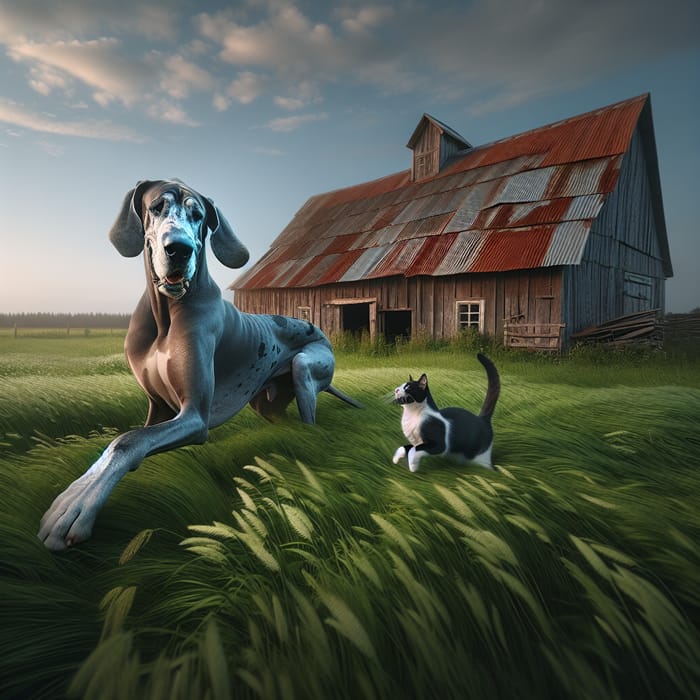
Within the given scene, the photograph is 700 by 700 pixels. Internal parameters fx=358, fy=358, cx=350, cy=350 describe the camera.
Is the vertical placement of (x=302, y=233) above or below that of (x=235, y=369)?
above

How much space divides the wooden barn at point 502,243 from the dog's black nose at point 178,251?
10.8 metres

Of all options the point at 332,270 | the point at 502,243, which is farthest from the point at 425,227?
the point at 332,270

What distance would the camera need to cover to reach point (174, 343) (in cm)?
188

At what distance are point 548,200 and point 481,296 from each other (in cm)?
369

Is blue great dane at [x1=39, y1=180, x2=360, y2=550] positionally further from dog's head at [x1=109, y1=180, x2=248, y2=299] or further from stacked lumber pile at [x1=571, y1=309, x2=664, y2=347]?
stacked lumber pile at [x1=571, y1=309, x2=664, y2=347]

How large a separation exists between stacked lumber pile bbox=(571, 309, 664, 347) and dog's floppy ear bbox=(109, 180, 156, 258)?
12.3 meters

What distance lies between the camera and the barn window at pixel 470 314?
12109 millimetres

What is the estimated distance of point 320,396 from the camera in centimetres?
402

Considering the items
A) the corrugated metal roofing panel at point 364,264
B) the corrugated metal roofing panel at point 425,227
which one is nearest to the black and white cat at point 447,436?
the corrugated metal roofing panel at point 364,264

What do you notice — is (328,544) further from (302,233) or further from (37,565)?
(302,233)

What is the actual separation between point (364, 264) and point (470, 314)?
15.0 ft

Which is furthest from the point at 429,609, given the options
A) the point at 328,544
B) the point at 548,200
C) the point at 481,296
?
the point at 548,200

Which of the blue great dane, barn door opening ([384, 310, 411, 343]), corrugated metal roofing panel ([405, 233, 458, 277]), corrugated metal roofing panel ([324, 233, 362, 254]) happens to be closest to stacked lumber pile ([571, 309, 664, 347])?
corrugated metal roofing panel ([405, 233, 458, 277])

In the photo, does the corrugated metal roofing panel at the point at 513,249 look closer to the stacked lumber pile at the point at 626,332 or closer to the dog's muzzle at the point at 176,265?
the stacked lumber pile at the point at 626,332
